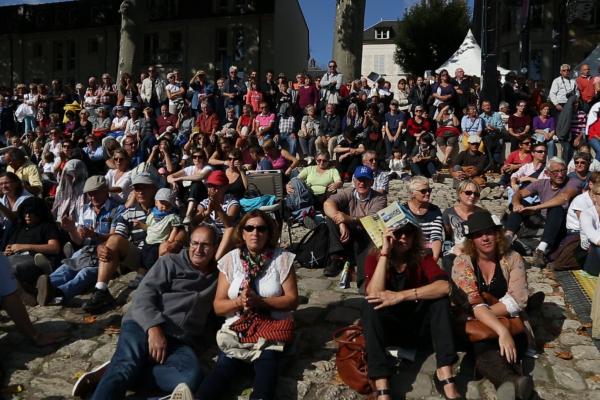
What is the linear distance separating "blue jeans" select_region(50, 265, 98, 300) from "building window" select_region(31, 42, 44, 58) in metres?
36.7

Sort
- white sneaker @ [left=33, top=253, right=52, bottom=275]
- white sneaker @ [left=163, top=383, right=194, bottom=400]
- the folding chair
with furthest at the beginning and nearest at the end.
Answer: the folding chair → white sneaker @ [left=33, top=253, right=52, bottom=275] → white sneaker @ [left=163, top=383, right=194, bottom=400]

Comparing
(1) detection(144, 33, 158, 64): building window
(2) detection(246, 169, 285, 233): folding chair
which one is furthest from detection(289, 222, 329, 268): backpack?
(1) detection(144, 33, 158, 64): building window

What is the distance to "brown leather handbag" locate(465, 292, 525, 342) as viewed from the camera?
4.16 meters

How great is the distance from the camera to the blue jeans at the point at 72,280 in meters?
5.88

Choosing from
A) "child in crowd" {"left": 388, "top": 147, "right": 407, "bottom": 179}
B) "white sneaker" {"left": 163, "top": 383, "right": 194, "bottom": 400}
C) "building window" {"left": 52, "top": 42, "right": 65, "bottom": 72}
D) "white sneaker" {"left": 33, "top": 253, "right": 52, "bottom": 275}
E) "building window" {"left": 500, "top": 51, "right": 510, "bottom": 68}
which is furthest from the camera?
"building window" {"left": 52, "top": 42, "right": 65, "bottom": 72}

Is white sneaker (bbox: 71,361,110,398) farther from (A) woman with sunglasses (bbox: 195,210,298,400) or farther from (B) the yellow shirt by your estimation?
(B) the yellow shirt

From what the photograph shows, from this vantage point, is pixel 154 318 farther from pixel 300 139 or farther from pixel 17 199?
pixel 300 139

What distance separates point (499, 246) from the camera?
4.51m

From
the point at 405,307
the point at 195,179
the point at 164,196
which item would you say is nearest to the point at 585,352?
the point at 405,307

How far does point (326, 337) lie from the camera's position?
16.7 feet

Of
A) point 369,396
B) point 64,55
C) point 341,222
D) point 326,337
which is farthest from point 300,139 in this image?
point 64,55

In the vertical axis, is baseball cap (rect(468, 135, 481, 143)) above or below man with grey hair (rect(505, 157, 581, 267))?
above

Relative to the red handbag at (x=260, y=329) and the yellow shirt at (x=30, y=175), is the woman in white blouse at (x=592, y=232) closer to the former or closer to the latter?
the red handbag at (x=260, y=329)

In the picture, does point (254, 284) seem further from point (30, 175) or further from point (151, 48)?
point (151, 48)
